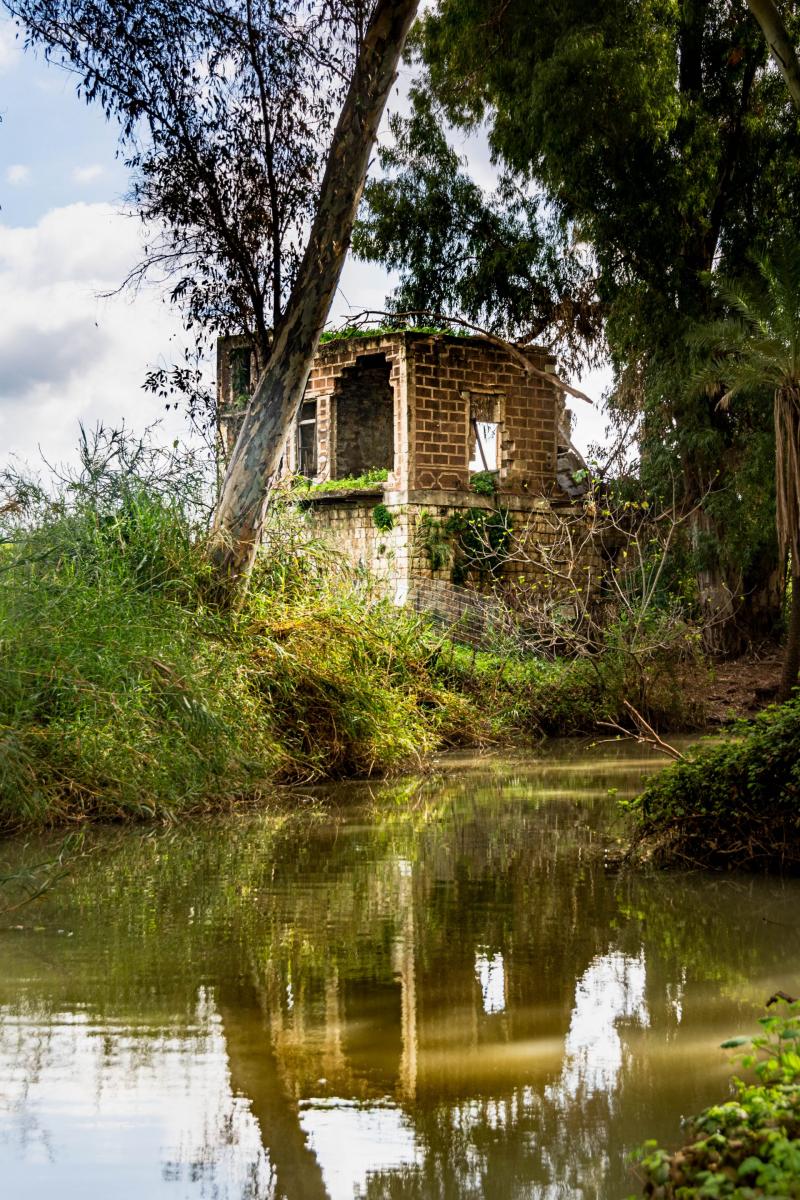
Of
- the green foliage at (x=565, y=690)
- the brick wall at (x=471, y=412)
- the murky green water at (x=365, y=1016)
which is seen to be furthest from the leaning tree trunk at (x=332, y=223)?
the brick wall at (x=471, y=412)

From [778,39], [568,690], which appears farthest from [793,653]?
[778,39]

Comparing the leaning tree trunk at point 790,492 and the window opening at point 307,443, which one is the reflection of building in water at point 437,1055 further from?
the window opening at point 307,443

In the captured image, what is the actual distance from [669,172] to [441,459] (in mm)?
6649

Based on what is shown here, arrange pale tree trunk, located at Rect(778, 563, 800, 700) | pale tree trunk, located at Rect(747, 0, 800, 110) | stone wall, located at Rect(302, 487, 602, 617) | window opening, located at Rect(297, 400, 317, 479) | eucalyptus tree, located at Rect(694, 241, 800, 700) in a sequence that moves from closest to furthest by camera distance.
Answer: pale tree trunk, located at Rect(747, 0, 800, 110), eucalyptus tree, located at Rect(694, 241, 800, 700), pale tree trunk, located at Rect(778, 563, 800, 700), stone wall, located at Rect(302, 487, 602, 617), window opening, located at Rect(297, 400, 317, 479)

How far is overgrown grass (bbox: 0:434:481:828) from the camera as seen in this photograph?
8.92 meters

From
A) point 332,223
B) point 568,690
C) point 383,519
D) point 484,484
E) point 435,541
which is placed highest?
point 332,223

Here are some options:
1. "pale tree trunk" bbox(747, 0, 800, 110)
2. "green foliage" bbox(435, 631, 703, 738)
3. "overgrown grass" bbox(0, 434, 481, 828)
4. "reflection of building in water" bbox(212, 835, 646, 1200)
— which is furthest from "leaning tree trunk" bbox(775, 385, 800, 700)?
"reflection of building in water" bbox(212, 835, 646, 1200)

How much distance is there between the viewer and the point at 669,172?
20.5 metres

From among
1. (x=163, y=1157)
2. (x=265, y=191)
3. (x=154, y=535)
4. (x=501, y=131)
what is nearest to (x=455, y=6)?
(x=501, y=131)

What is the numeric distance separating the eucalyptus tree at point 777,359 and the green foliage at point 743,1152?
1283 cm

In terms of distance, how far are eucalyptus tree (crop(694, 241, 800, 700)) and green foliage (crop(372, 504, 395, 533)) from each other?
623 centimetres

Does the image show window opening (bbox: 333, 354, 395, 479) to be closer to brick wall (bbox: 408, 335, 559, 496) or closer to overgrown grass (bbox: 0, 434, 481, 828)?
brick wall (bbox: 408, 335, 559, 496)

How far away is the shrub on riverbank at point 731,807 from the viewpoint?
6.73 m

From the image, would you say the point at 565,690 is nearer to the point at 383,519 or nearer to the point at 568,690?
the point at 568,690
